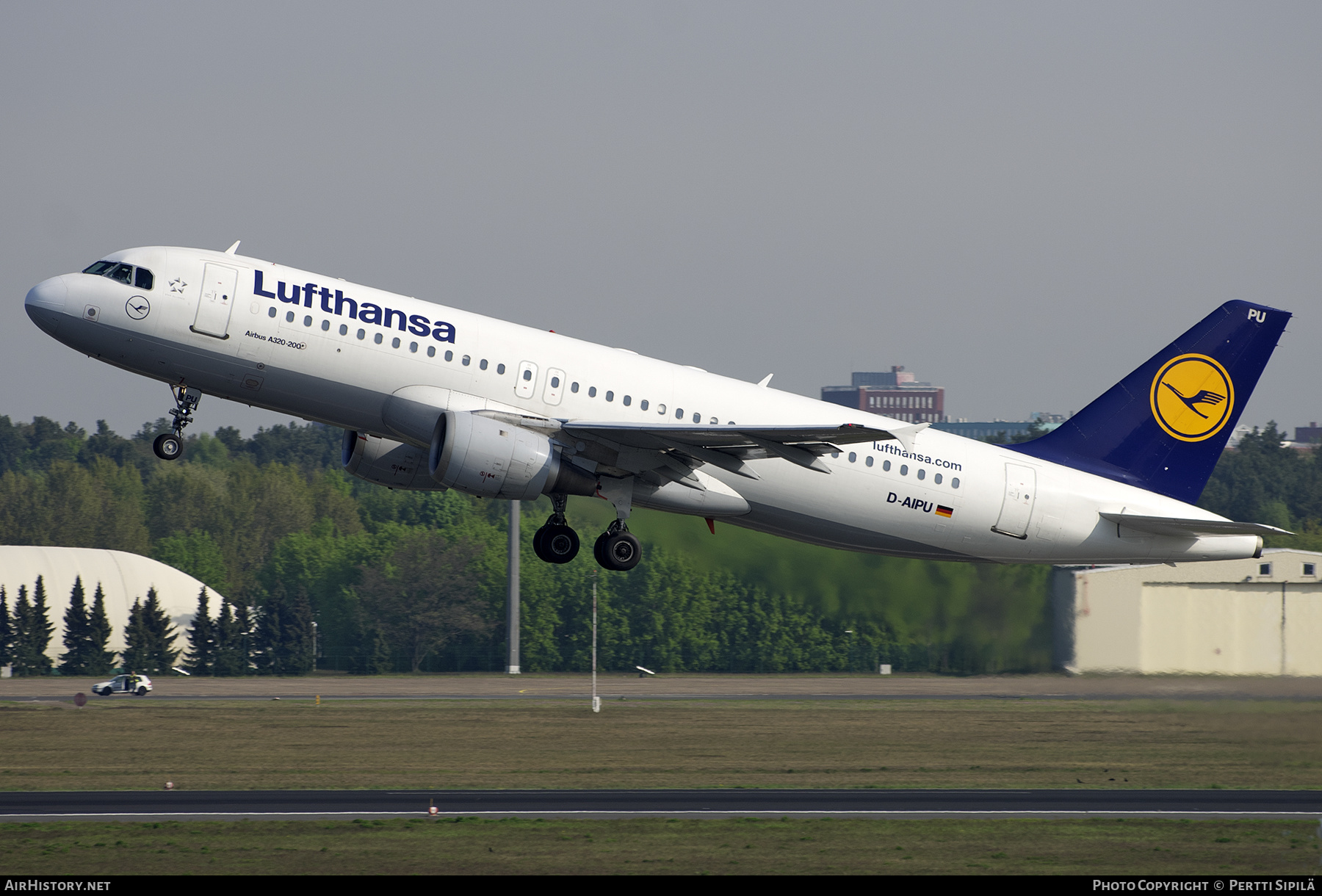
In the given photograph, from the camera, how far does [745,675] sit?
270ft

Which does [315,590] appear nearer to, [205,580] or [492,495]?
[205,580]

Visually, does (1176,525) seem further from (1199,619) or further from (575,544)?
(575,544)

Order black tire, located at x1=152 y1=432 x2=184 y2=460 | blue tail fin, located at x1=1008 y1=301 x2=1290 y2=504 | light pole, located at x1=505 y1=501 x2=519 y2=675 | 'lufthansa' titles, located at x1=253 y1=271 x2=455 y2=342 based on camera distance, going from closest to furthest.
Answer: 'lufthansa' titles, located at x1=253 y1=271 x2=455 y2=342 → black tire, located at x1=152 y1=432 x2=184 y2=460 → blue tail fin, located at x1=1008 y1=301 x2=1290 y2=504 → light pole, located at x1=505 y1=501 x2=519 y2=675

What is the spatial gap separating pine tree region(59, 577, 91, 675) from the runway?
65.4m

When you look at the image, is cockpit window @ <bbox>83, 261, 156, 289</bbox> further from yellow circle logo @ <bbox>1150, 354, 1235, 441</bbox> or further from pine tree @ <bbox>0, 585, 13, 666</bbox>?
pine tree @ <bbox>0, 585, 13, 666</bbox>

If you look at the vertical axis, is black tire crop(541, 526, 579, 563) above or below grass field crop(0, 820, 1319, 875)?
above

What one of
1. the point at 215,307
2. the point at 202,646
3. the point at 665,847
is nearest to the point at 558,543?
the point at 665,847

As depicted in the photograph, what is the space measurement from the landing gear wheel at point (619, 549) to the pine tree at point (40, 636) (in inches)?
3022

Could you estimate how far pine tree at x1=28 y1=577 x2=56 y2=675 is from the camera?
326ft

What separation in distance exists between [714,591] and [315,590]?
5146 centimetres

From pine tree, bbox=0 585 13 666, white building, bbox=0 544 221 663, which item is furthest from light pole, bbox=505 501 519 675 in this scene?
pine tree, bbox=0 585 13 666

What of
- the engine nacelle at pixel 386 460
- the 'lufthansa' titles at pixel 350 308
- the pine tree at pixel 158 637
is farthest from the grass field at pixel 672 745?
the pine tree at pixel 158 637
